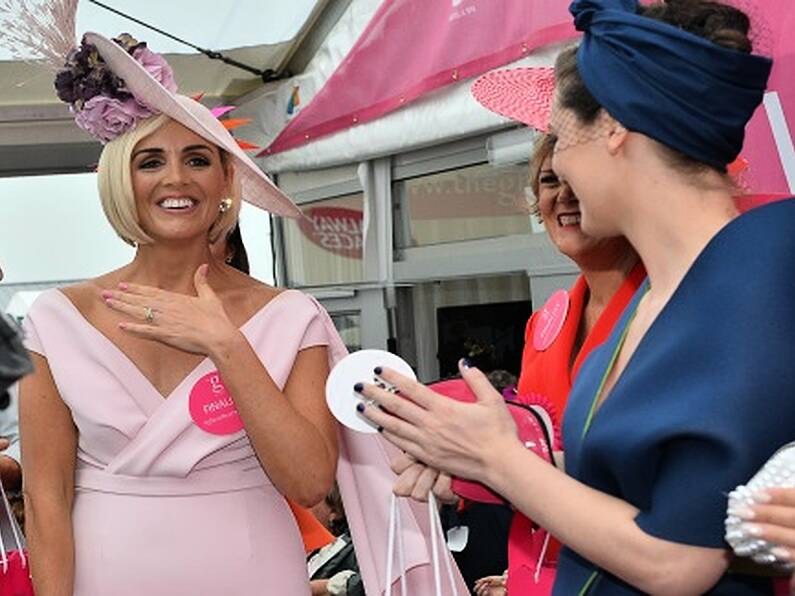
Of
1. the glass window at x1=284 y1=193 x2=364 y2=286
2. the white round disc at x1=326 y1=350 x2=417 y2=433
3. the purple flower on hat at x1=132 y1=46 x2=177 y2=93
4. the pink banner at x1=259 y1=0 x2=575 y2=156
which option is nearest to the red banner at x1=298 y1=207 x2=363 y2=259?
the glass window at x1=284 y1=193 x2=364 y2=286

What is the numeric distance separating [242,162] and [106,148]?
217 millimetres

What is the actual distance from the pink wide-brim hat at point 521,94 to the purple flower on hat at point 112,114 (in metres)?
0.54

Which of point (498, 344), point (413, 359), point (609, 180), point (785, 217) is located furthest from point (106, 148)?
point (413, 359)

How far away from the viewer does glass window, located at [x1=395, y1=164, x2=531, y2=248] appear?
385cm

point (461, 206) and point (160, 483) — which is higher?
point (461, 206)


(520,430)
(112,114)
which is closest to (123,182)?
(112,114)

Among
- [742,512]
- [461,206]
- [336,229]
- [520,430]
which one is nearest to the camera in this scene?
[742,512]

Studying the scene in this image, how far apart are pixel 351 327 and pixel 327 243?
1.50 feet

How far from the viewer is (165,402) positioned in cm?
171

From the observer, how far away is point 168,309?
5.24ft

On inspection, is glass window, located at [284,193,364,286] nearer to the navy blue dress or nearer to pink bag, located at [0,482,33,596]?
pink bag, located at [0,482,33,596]

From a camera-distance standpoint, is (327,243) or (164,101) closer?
(164,101)

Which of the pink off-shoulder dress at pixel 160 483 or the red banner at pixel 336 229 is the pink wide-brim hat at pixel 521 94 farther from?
the red banner at pixel 336 229

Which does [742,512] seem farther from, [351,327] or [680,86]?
[351,327]
